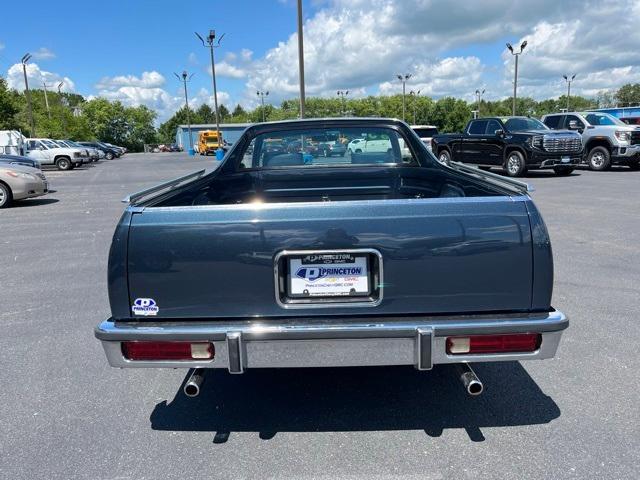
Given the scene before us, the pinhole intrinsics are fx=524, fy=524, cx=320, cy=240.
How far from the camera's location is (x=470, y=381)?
273 cm

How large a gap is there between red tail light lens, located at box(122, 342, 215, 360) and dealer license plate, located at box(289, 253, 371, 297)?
1.72 ft

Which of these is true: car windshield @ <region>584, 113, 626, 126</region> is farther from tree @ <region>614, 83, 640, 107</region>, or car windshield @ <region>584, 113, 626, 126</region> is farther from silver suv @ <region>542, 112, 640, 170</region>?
tree @ <region>614, 83, 640, 107</region>

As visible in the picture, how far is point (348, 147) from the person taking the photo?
15.9 feet

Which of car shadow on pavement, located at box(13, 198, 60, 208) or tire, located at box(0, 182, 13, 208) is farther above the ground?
tire, located at box(0, 182, 13, 208)

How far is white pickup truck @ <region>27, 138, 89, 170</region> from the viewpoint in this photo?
3103 cm

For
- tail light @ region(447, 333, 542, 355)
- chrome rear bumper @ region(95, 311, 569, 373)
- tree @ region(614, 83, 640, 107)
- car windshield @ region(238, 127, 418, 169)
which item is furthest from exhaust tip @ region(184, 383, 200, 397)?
tree @ region(614, 83, 640, 107)

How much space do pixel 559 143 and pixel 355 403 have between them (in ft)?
51.5

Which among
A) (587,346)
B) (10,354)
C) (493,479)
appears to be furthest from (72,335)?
(587,346)

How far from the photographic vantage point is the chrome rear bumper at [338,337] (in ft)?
8.36

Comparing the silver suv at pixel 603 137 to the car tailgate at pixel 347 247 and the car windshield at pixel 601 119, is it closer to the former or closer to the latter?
the car windshield at pixel 601 119

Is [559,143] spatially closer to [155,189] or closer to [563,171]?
[563,171]

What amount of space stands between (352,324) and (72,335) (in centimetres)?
300

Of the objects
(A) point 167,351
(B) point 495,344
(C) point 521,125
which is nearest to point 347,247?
(B) point 495,344

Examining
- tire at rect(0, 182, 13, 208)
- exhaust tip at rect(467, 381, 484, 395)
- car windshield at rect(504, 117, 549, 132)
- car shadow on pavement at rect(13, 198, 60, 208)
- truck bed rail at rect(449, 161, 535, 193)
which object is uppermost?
car windshield at rect(504, 117, 549, 132)
